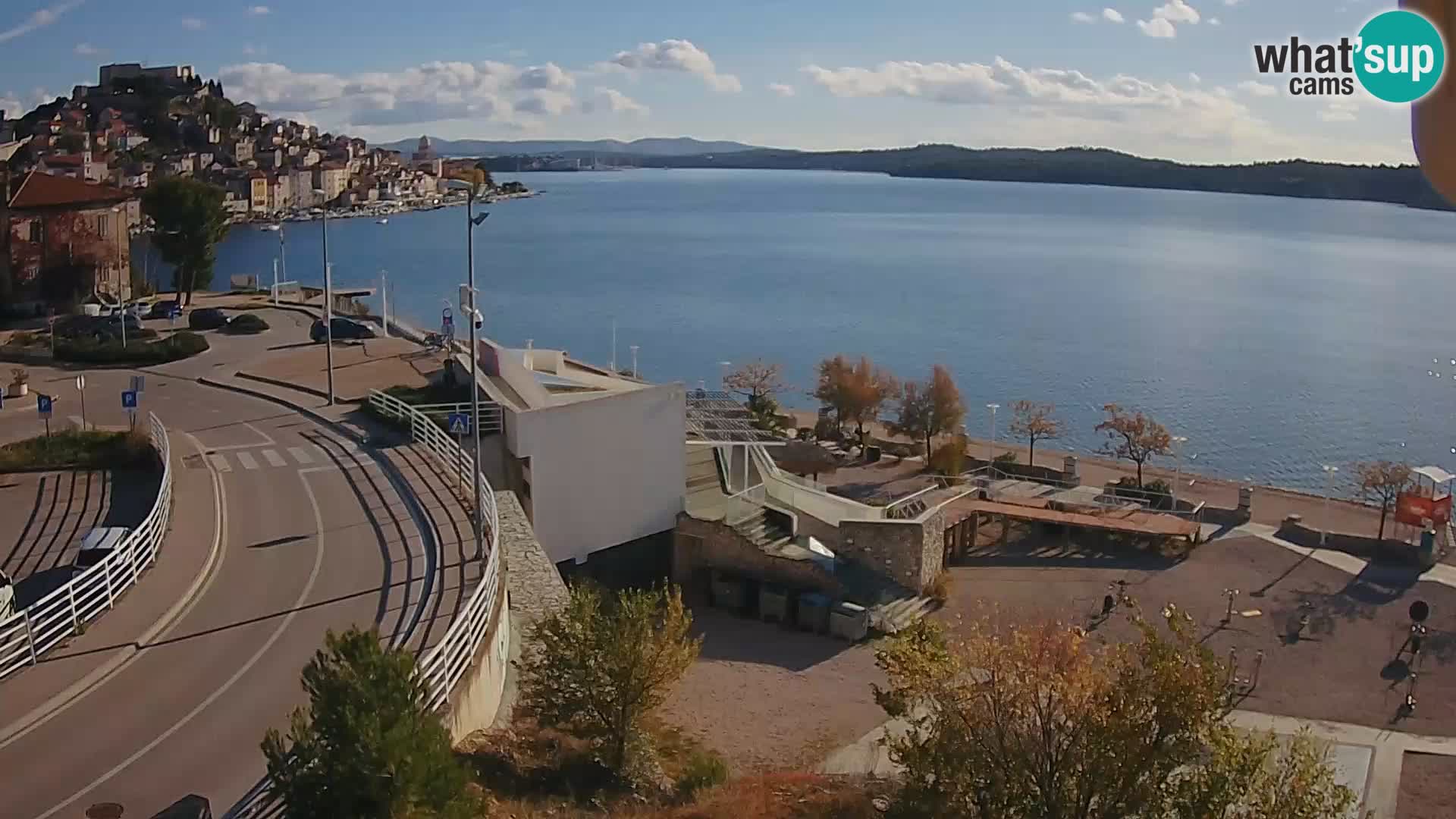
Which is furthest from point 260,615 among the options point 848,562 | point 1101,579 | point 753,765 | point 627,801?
point 1101,579

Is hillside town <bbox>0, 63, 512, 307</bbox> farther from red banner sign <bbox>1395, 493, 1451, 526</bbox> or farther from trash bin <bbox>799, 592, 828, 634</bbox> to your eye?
red banner sign <bbox>1395, 493, 1451, 526</bbox>

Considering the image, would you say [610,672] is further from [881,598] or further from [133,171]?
[133,171]

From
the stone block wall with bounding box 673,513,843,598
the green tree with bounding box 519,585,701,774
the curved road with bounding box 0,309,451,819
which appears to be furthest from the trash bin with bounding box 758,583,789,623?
the green tree with bounding box 519,585,701,774

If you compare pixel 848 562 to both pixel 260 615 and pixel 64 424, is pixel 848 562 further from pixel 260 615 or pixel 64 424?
pixel 64 424

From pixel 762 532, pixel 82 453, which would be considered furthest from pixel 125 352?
pixel 762 532

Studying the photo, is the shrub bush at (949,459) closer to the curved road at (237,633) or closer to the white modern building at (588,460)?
the white modern building at (588,460)

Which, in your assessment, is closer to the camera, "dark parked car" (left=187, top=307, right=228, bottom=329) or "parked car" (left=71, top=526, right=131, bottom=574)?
"parked car" (left=71, top=526, right=131, bottom=574)

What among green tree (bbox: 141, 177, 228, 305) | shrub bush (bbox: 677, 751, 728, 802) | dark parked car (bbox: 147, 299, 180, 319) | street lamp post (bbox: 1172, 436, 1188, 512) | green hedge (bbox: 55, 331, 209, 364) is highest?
green tree (bbox: 141, 177, 228, 305)
